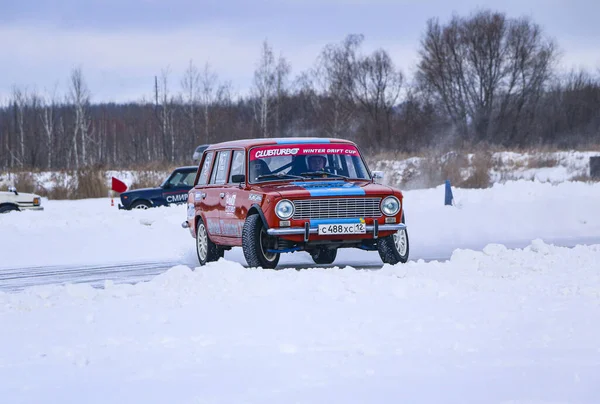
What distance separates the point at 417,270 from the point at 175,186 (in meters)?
18.2

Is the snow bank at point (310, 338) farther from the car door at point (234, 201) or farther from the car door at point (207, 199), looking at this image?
the car door at point (207, 199)

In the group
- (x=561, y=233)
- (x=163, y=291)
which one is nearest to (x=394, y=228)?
(x=163, y=291)

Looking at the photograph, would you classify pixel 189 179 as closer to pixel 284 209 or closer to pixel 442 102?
pixel 284 209

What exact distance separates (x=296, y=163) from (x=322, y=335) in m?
5.71

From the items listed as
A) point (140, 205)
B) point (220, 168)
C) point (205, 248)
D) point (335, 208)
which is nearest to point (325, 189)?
point (335, 208)

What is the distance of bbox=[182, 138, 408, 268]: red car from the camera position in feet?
37.6

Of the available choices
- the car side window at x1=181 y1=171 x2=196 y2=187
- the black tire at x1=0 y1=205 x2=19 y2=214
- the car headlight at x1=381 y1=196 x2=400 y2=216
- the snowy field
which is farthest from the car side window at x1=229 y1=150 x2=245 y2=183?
the black tire at x1=0 y1=205 x2=19 y2=214

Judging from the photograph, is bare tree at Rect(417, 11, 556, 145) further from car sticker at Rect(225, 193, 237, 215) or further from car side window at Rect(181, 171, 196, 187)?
car sticker at Rect(225, 193, 237, 215)

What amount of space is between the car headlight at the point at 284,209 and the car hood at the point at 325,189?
9 cm

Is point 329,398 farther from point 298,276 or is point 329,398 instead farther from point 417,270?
point 417,270

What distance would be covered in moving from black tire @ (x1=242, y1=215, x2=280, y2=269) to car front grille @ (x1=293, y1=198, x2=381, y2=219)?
24.4 inches

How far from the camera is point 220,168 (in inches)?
540

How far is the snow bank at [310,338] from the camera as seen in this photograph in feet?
18.2

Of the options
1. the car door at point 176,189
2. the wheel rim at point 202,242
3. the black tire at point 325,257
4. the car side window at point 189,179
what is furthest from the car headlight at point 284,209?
the car door at point 176,189
